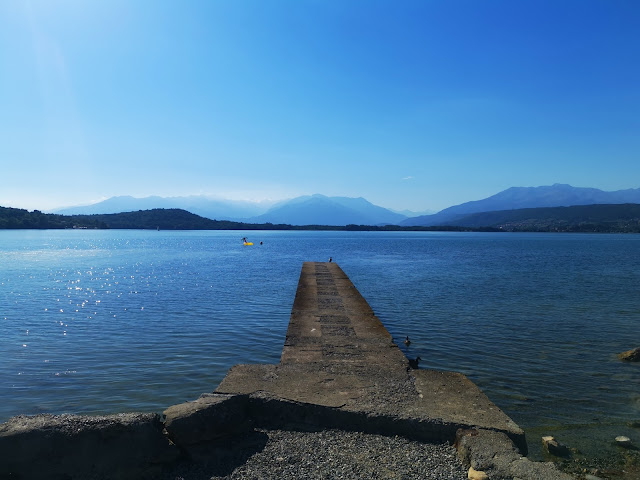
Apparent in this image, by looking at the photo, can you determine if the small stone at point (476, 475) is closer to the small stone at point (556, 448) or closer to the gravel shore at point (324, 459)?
the gravel shore at point (324, 459)

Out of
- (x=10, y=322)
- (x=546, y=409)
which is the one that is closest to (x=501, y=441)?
(x=546, y=409)

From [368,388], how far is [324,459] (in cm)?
229

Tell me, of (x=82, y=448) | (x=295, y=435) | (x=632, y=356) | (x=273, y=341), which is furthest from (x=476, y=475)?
(x=632, y=356)

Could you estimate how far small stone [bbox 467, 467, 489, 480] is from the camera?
494 centimetres

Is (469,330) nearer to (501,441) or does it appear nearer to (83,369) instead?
(501,441)

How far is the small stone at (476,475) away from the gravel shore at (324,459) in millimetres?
89

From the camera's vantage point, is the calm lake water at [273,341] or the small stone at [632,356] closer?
the calm lake water at [273,341]

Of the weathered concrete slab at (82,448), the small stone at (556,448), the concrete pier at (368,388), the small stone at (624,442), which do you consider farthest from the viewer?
the small stone at (624,442)

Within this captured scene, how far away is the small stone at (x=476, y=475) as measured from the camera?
4.94 metres

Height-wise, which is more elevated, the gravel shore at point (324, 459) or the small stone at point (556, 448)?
the gravel shore at point (324, 459)

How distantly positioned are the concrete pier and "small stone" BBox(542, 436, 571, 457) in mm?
904

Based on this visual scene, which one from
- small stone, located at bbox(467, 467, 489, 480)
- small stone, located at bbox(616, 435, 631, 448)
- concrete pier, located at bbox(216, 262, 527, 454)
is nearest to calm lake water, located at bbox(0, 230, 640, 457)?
small stone, located at bbox(616, 435, 631, 448)

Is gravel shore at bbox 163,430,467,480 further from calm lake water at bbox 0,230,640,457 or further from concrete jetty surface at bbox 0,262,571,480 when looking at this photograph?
calm lake water at bbox 0,230,640,457

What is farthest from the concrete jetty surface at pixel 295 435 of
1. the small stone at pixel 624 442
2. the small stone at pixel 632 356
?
the small stone at pixel 632 356
